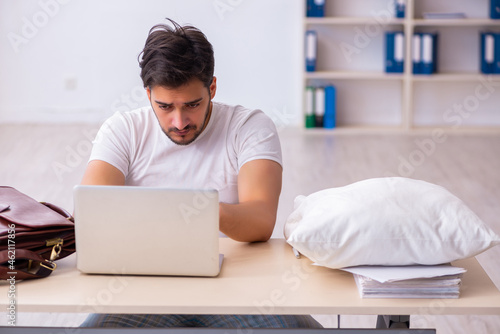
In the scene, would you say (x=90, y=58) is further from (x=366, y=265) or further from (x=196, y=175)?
(x=366, y=265)

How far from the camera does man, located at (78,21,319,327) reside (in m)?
1.74

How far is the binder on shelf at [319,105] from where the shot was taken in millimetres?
5746

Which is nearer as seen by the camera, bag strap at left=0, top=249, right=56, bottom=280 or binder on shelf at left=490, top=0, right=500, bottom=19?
bag strap at left=0, top=249, right=56, bottom=280

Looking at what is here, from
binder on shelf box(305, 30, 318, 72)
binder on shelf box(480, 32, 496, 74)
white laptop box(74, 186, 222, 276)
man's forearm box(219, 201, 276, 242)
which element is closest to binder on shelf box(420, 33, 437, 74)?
binder on shelf box(480, 32, 496, 74)

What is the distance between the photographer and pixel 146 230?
1.42 meters

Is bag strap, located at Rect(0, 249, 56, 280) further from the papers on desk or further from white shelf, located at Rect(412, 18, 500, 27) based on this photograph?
white shelf, located at Rect(412, 18, 500, 27)

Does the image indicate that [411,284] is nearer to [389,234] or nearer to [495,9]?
[389,234]

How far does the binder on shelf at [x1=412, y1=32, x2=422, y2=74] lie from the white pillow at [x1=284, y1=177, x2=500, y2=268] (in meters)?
4.41

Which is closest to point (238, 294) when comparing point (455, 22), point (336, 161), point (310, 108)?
point (336, 161)

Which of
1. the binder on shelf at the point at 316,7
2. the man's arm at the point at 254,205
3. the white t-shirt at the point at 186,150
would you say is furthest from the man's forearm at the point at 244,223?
the binder on shelf at the point at 316,7

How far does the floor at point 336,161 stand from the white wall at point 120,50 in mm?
308

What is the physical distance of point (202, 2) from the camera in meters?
5.77

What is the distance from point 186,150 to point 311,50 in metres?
3.87

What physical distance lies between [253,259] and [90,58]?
4676mm
